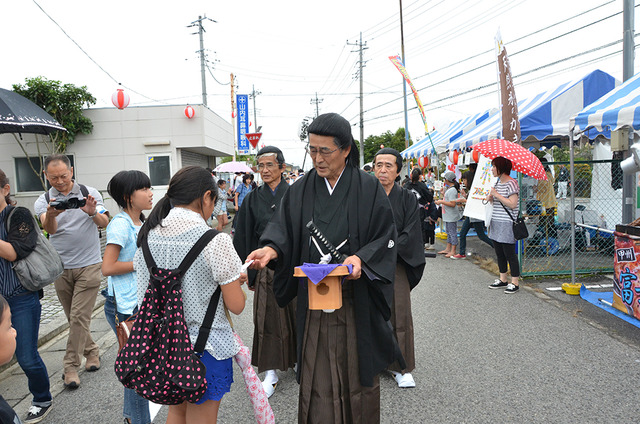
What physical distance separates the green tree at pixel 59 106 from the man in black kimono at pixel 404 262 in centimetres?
1426

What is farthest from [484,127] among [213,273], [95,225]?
[213,273]

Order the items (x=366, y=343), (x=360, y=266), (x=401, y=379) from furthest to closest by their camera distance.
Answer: (x=401, y=379) < (x=366, y=343) < (x=360, y=266)

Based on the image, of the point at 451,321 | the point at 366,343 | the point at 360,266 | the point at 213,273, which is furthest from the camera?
the point at 451,321

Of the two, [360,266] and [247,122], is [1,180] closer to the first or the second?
[360,266]

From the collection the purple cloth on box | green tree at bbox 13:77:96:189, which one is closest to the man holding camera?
the purple cloth on box

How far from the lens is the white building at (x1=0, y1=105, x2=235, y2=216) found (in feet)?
51.1

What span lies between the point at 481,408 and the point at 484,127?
7747 mm

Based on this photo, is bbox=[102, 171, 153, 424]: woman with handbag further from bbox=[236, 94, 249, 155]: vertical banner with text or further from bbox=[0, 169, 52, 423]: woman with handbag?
bbox=[236, 94, 249, 155]: vertical banner with text

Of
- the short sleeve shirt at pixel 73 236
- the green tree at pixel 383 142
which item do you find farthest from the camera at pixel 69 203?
the green tree at pixel 383 142

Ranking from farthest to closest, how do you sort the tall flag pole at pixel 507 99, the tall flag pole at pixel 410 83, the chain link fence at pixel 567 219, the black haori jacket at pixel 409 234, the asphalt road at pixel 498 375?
the tall flag pole at pixel 410 83
the chain link fence at pixel 567 219
the tall flag pole at pixel 507 99
the black haori jacket at pixel 409 234
the asphalt road at pixel 498 375

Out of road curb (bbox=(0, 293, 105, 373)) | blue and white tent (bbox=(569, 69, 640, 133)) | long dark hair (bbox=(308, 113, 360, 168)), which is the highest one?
blue and white tent (bbox=(569, 69, 640, 133))

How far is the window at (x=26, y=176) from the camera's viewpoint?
15555 millimetres

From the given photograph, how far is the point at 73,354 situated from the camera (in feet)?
12.2

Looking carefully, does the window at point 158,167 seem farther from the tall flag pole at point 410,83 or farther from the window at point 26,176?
the tall flag pole at point 410,83
